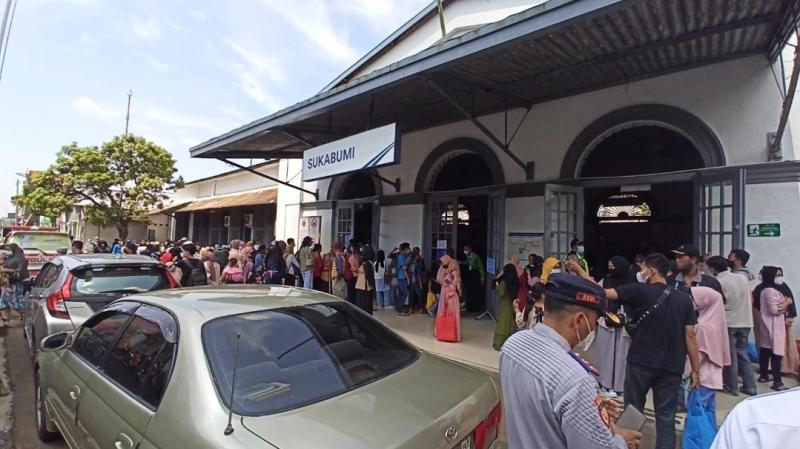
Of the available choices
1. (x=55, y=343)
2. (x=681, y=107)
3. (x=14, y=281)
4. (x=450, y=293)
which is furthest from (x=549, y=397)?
(x=14, y=281)

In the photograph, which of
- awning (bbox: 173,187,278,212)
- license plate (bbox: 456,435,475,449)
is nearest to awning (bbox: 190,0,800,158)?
license plate (bbox: 456,435,475,449)

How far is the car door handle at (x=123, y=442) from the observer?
216cm

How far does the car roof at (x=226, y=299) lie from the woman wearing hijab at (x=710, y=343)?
3.29 metres

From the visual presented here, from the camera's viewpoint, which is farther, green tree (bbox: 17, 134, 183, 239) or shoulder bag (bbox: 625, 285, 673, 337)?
green tree (bbox: 17, 134, 183, 239)

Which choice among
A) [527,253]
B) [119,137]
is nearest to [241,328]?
[527,253]

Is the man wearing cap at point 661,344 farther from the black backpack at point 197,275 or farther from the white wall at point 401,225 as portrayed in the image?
the white wall at point 401,225

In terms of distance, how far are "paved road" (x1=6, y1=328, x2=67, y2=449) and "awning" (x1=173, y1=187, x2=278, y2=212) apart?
369 inches

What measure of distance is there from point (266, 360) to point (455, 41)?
483cm

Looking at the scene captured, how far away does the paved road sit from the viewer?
3930 mm

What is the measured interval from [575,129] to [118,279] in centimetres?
777

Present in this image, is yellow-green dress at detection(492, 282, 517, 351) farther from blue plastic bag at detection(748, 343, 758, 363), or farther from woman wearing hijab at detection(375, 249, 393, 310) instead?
woman wearing hijab at detection(375, 249, 393, 310)

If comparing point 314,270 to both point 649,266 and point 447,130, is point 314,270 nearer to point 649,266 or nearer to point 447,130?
point 447,130

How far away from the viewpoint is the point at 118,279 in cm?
577

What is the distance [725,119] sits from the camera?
6.43 metres
